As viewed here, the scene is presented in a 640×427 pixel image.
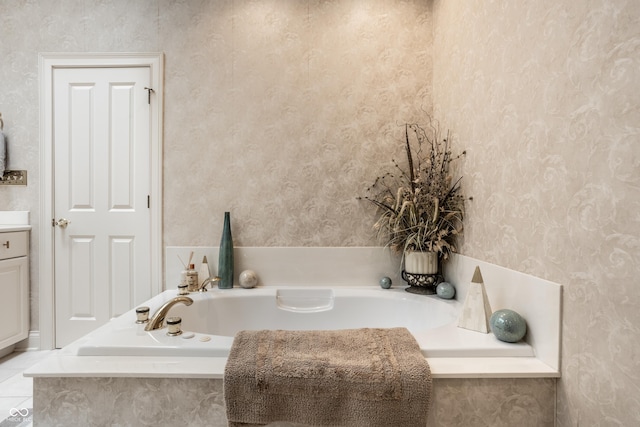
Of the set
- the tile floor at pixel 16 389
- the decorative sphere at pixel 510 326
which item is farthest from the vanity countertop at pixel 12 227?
the decorative sphere at pixel 510 326

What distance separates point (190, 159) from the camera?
6.99ft

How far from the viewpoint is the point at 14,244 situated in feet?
6.95

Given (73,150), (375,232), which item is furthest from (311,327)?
(73,150)

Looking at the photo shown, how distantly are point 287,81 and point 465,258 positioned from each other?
1.42m

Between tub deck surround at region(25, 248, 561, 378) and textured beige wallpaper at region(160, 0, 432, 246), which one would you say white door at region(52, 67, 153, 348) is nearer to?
textured beige wallpaper at region(160, 0, 432, 246)

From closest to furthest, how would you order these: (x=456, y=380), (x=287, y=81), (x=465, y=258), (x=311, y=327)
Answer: (x=456, y=380)
(x=465, y=258)
(x=311, y=327)
(x=287, y=81)

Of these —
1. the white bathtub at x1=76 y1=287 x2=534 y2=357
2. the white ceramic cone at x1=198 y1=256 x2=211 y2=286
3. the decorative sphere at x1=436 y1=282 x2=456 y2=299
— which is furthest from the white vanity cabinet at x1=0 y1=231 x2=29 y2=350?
the decorative sphere at x1=436 y1=282 x2=456 y2=299

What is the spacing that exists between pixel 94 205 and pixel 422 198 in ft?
A: 6.58

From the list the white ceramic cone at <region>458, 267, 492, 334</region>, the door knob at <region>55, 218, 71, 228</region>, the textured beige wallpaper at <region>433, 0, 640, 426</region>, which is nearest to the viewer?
the textured beige wallpaper at <region>433, 0, 640, 426</region>

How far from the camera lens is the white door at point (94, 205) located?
86.8 inches

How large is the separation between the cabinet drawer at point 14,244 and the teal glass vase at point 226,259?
127cm

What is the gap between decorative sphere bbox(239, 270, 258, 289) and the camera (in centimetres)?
202

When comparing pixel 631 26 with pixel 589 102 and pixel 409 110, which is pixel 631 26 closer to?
pixel 589 102

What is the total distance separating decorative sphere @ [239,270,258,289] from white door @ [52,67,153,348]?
65 cm
